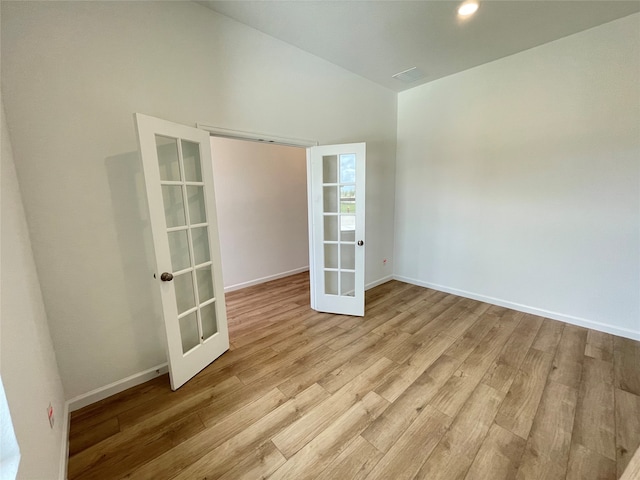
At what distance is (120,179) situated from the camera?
1.87m

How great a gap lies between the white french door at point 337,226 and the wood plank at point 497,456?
170 cm

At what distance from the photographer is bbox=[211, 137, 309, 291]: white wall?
3955 millimetres

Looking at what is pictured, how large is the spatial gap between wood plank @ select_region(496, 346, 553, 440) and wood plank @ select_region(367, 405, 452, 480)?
0.40 m

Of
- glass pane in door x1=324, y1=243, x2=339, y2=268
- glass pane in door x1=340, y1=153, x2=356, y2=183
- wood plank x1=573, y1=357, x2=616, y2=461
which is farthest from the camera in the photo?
glass pane in door x1=324, y1=243, x2=339, y2=268

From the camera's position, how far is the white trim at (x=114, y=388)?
5.99ft

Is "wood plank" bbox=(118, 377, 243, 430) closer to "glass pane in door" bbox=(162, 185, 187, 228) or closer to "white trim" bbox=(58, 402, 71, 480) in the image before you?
"white trim" bbox=(58, 402, 71, 480)

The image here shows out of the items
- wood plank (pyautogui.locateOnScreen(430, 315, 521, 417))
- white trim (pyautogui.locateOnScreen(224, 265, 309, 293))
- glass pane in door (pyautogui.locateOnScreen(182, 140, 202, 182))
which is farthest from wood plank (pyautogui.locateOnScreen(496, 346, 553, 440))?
white trim (pyautogui.locateOnScreen(224, 265, 309, 293))

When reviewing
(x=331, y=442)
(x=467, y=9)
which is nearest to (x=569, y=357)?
(x=331, y=442)

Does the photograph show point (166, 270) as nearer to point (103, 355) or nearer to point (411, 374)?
point (103, 355)

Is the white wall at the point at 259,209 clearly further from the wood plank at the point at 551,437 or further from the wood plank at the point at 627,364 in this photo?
the wood plank at the point at 627,364

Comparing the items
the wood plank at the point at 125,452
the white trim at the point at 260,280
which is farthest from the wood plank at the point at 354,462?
the white trim at the point at 260,280

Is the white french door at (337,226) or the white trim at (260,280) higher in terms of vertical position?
the white french door at (337,226)

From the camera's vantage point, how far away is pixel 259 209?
438 cm

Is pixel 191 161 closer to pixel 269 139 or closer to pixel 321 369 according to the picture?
pixel 269 139
